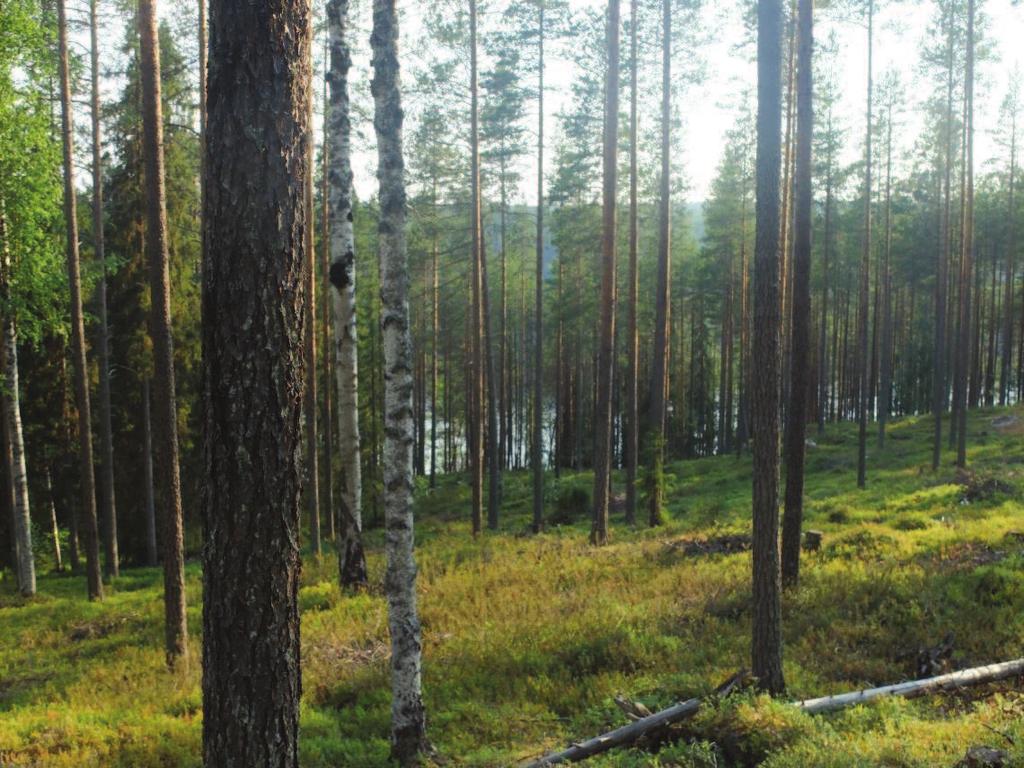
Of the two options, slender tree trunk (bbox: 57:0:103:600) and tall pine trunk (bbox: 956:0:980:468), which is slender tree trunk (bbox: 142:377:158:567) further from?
tall pine trunk (bbox: 956:0:980:468)

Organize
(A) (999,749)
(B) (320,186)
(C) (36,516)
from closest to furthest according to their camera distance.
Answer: (A) (999,749) < (B) (320,186) < (C) (36,516)

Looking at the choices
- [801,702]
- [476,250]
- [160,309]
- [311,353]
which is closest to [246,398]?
[801,702]

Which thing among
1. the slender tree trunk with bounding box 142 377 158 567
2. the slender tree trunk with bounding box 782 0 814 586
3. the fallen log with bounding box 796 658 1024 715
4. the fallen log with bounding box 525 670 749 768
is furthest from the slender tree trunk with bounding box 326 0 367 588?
the slender tree trunk with bounding box 142 377 158 567

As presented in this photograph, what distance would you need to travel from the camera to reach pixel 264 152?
121 inches

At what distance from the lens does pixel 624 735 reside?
6.35 m

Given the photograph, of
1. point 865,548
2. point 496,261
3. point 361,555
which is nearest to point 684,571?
point 865,548

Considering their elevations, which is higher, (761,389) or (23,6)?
(23,6)

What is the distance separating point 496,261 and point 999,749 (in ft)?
115

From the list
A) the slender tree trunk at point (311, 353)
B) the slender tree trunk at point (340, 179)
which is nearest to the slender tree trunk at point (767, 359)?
the slender tree trunk at point (340, 179)

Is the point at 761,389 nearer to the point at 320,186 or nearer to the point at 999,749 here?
the point at 999,749

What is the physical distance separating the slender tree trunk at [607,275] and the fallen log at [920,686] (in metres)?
9.13

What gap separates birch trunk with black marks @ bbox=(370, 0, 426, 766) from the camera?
673cm

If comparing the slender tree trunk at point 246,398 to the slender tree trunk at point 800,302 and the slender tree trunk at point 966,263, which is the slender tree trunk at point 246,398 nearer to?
the slender tree trunk at point 800,302

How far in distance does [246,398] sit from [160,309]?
7337 millimetres
